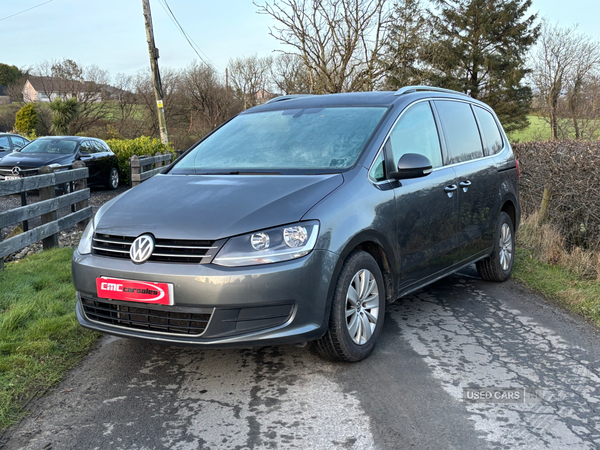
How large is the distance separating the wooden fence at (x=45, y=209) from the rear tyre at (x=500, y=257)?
510cm

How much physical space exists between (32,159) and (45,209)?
8.92 m

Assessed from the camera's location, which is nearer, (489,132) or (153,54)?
(489,132)

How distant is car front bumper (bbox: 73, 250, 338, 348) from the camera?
3.19 m

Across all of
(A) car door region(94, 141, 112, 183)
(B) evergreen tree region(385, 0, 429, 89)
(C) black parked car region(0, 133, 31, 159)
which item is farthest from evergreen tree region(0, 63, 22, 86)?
(B) evergreen tree region(385, 0, 429, 89)

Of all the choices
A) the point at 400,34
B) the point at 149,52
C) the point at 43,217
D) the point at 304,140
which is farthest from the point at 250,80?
the point at 304,140

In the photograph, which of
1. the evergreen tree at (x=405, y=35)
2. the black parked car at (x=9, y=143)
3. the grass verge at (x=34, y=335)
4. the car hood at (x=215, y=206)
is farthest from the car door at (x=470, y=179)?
the black parked car at (x=9, y=143)

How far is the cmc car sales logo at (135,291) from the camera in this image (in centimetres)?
324

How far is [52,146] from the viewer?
16.3 metres

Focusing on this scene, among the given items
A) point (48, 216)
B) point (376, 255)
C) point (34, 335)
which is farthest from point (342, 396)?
point (48, 216)

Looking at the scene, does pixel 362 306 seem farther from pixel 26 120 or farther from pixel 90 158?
pixel 26 120

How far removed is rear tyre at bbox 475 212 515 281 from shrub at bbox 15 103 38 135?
116ft

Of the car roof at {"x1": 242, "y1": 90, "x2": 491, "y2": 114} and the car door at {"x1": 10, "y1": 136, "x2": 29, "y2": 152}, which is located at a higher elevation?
the car roof at {"x1": 242, "y1": 90, "x2": 491, "y2": 114}

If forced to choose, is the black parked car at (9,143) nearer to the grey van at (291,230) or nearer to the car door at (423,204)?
the grey van at (291,230)

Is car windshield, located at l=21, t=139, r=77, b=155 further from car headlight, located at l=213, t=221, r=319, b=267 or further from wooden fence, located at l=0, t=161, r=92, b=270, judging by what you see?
car headlight, located at l=213, t=221, r=319, b=267
